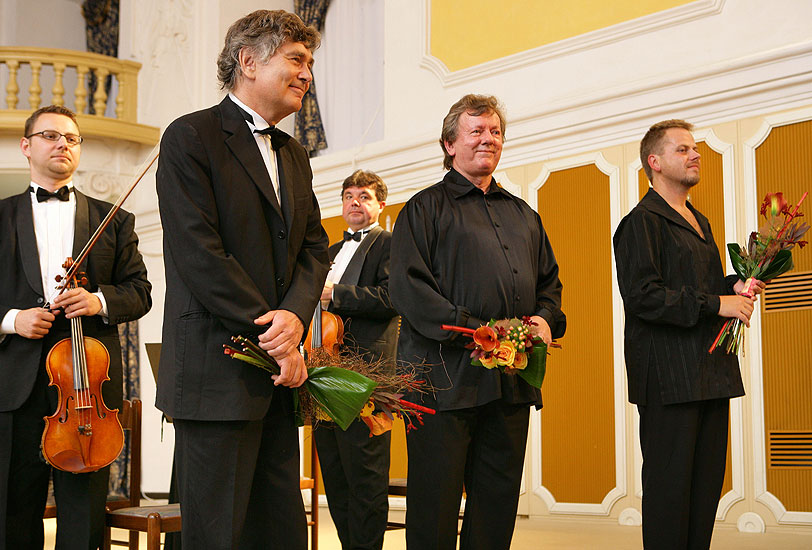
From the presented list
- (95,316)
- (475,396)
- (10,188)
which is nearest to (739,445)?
(475,396)

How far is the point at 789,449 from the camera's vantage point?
5.07 meters

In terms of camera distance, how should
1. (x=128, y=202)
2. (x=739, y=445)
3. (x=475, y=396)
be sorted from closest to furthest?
1. (x=475, y=396)
2. (x=739, y=445)
3. (x=128, y=202)

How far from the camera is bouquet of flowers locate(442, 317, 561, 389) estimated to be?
272 centimetres

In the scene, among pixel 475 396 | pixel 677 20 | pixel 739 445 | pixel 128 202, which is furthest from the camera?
pixel 128 202

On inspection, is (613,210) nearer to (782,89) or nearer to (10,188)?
(782,89)

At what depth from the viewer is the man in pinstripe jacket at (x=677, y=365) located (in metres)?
3.18

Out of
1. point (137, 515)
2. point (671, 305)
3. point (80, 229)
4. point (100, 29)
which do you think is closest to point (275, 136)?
point (80, 229)

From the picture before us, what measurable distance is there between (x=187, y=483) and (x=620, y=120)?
4493 mm

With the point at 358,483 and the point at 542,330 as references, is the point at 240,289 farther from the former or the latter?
the point at 358,483

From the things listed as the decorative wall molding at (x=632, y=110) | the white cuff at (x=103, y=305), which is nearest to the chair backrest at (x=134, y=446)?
the white cuff at (x=103, y=305)

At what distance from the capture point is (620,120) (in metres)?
5.96

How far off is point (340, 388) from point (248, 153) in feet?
2.11

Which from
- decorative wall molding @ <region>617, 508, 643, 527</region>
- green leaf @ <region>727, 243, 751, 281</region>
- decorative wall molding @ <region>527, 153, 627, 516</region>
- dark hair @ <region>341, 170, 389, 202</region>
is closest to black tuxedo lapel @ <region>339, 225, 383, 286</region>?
dark hair @ <region>341, 170, 389, 202</region>

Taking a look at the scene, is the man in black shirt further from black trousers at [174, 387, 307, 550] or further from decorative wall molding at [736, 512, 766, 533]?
decorative wall molding at [736, 512, 766, 533]
